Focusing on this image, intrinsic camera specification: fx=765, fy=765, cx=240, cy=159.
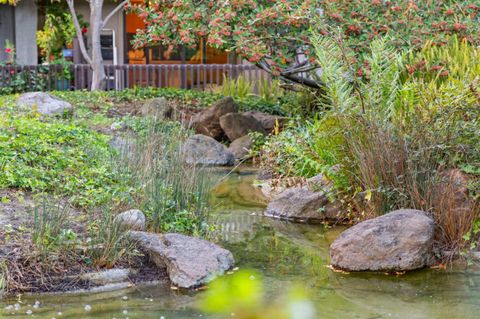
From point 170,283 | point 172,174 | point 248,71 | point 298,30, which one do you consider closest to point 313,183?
point 172,174

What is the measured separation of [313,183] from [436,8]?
4618mm

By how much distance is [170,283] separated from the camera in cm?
570

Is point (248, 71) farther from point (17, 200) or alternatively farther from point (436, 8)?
point (17, 200)

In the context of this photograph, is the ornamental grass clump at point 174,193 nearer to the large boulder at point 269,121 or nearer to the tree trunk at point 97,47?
the large boulder at point 269,121

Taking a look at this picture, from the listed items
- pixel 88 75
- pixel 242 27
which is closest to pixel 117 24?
pixel 88 75

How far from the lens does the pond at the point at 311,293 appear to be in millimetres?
4984

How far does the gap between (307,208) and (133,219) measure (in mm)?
2270

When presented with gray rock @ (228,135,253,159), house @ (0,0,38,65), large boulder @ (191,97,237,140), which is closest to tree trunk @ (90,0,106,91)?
large boulder @ (191,97,237,140)

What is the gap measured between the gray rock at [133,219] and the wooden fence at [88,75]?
10805mm

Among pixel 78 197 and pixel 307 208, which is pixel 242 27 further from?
pixel 78 197

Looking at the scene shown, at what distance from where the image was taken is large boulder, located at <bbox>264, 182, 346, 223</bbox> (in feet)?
25.6

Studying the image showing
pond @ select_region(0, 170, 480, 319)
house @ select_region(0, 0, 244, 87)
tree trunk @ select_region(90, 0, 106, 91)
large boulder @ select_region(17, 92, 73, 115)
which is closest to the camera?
pond @ select_region(0, 170, 480, 319)

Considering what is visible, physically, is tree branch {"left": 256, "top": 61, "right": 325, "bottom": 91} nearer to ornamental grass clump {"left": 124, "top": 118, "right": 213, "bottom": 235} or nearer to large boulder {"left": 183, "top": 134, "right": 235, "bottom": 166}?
large boulder {"left": 183, "top": 134, "right": 235, "bottom": 166}

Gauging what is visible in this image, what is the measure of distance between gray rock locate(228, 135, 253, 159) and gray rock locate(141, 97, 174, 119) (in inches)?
61.4
